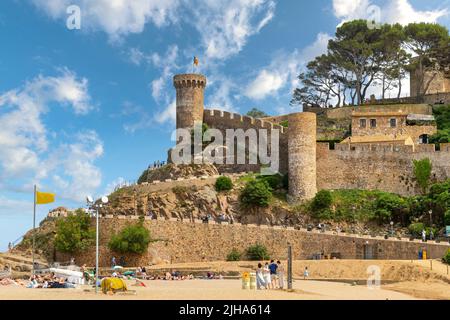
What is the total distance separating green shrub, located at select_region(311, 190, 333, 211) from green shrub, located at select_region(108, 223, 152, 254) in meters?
11.3

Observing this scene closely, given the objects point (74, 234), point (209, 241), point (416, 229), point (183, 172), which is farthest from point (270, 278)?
point (183, 172)

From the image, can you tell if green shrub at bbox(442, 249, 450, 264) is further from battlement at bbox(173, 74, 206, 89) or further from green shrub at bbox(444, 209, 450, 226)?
battlement at bbox(173, 74, 206, 89)

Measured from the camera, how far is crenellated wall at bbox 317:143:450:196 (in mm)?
42628

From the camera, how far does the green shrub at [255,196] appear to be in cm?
4162

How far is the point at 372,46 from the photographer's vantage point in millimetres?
55000

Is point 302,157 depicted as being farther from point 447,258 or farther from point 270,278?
point 270,278

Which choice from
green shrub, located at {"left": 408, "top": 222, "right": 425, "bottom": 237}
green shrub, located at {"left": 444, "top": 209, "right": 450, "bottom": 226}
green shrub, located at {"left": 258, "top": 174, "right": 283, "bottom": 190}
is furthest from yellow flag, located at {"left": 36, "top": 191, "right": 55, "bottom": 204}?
green shrub, located at {"left": 444, "top": 209, "right": 450, "bottom": 226}

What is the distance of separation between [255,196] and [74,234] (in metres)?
11.6

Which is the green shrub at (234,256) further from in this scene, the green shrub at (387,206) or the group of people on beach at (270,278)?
the group of people on beach at (270,278)
